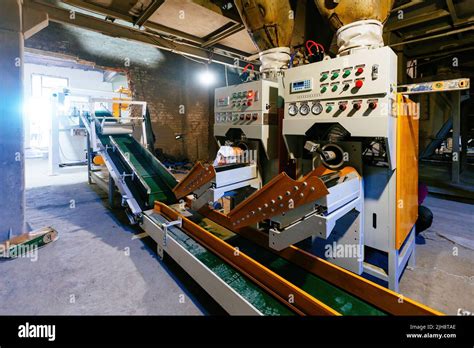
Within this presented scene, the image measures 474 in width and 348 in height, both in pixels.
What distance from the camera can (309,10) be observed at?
10.2 feet

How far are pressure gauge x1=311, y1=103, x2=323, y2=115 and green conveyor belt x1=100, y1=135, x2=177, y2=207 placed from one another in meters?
2.11

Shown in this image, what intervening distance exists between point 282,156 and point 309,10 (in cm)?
210

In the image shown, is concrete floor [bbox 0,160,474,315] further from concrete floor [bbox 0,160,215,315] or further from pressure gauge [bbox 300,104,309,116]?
pressure gauge [bbox 300,104,309,116]

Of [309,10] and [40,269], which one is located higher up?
[309,10]

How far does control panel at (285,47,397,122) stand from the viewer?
1.47 m

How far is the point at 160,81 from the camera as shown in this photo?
24.1ft

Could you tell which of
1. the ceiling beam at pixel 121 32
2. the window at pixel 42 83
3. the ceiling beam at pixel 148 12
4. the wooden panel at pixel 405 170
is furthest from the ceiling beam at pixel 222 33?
the window at pixel 42 83

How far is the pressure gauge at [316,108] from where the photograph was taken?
175 cm

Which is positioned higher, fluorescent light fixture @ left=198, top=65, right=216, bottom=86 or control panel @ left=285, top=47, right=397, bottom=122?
fluorescent light fixture @ left=198, top=65, right=216, bottom=86

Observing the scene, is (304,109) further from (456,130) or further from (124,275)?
(456,130)

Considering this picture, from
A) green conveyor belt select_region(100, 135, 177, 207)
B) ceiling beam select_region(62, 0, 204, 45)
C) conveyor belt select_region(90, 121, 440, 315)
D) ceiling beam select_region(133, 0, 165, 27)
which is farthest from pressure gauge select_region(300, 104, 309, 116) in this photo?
ceiling beam select_region(62, 0, 204, 45)
